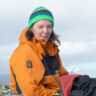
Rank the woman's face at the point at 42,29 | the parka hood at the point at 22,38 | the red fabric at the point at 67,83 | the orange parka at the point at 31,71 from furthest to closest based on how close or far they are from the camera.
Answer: the parka hood at the point at 22,38, the woman's face at the point at 42,29, the orange parka at the point at 31,71, the red fabric at the point at 67,83

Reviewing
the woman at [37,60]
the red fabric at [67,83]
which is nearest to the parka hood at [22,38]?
the woman at [37,60]

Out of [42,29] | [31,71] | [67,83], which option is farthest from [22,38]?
[67,83]

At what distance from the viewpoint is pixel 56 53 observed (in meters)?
7.89

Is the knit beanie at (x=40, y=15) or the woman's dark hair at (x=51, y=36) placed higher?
the knit beanie at (x=40, y=15)

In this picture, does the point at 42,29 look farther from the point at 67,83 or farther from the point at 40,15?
the point at 67,83

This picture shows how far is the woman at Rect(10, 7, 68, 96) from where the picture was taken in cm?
665

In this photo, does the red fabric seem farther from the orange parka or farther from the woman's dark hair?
the woman's dark hair

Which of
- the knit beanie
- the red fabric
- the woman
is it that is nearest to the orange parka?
the woman

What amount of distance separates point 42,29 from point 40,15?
1.38 ft

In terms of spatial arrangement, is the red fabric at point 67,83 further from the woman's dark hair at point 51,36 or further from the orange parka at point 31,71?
the woman's dark hair at point 51,36

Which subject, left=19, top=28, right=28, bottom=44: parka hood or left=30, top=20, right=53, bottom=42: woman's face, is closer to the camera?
left=30, top=20, right=53, bottom=42: woman's face

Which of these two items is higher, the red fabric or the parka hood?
the parka hood

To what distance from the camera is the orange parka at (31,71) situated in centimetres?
660

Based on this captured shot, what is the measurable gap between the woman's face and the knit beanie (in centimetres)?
11
